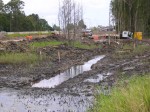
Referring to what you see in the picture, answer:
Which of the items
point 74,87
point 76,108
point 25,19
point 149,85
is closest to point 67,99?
point 76,108

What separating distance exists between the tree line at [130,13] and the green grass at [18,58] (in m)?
34.4

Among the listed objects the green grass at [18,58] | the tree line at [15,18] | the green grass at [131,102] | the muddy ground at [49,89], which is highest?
the tree line at [15,18]

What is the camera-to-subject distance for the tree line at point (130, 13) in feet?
208

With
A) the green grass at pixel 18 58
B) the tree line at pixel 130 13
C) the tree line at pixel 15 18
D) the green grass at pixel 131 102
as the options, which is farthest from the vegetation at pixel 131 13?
the green grass at pixel 131 102

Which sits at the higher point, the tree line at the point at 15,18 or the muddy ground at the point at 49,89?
the tree line at the point at 15,18

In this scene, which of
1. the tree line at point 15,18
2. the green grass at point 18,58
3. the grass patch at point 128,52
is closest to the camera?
the green grass at point 18,58

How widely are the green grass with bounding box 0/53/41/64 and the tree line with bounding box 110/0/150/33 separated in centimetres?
3442

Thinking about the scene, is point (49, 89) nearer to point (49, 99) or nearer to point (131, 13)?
point (49, 99)

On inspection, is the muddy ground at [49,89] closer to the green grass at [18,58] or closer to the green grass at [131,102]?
the green grass at [18,58]

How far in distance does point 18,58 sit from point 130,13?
134 ft

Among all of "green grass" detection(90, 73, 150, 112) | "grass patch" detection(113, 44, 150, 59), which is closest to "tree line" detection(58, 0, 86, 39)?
"grass patch" detection(113, 44, 150, 59)

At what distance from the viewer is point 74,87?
17.3m

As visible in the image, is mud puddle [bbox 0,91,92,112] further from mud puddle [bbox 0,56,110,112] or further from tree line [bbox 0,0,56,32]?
tree line [bbox 0,0,56,32]

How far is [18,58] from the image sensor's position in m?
28.1
